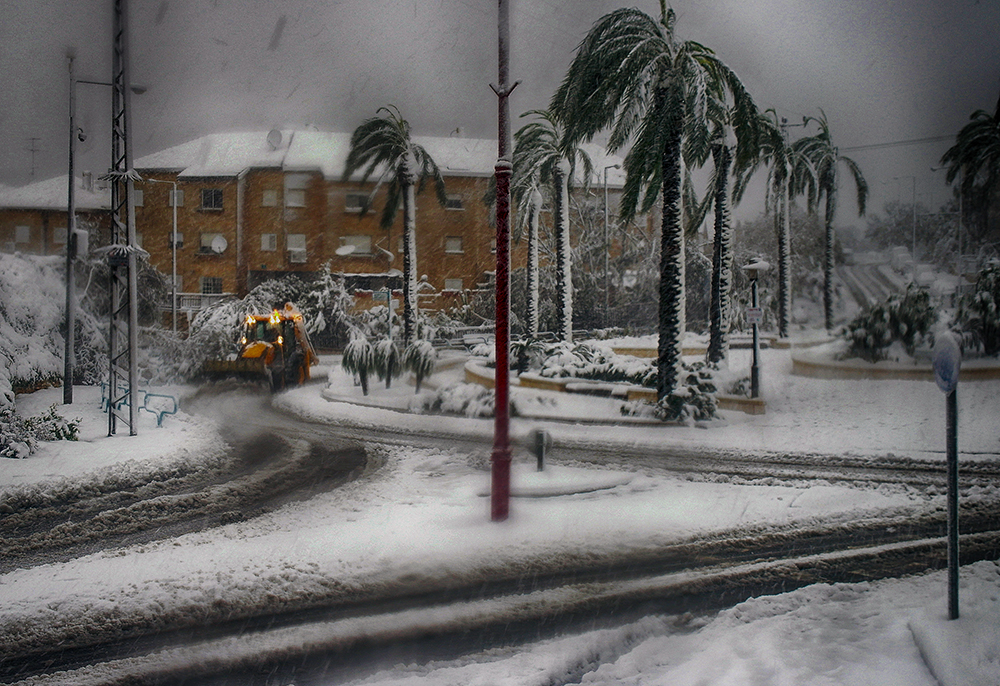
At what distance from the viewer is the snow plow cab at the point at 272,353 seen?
6.34 m

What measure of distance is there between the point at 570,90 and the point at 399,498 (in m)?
4.33

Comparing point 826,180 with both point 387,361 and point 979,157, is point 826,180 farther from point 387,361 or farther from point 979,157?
point 387,361

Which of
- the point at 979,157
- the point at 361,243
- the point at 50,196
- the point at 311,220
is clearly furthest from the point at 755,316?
the point at 50,196

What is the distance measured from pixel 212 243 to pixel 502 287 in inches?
122

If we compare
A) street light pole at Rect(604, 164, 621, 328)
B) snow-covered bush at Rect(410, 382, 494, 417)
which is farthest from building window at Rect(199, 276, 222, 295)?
street light pole at Rect(604, 164, 621, 328)

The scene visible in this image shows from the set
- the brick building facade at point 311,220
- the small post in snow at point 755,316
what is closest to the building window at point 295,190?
the brick building facade at point 311,220

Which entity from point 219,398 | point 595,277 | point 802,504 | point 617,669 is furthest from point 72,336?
point 802,504

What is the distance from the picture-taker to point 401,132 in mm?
6426

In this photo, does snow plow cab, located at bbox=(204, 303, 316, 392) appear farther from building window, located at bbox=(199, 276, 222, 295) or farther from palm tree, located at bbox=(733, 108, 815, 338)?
palm tree, located at bbox=(733, 108, 815, 338)

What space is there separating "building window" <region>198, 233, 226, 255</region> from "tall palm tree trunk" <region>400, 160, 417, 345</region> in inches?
68.5

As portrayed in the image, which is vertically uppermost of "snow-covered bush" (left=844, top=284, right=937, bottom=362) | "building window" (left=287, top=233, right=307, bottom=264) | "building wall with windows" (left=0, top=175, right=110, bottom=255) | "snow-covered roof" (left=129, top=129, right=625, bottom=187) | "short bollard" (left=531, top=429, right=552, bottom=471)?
"snow-covered roof" (left=129, top=129, right=625, bottom=187)

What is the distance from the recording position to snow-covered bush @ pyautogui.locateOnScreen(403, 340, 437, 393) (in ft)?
21.8

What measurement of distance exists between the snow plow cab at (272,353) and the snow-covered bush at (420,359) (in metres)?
1.07

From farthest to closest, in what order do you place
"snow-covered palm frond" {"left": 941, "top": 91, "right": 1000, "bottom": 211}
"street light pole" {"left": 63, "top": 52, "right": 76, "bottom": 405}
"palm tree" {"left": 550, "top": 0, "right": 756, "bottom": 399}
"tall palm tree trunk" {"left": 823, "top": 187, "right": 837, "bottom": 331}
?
1. "street light pole" {"left": 63, "top": 52, "right": 76, "bottom": 405}
2. "tall palm tree trunk" {"left": 823, "top": 187, "right": 837, "bottom": 331}
3. "palm tree" {"left": 550, "top": 0, "right": 756, "bottom": 399}
4. "snow-covered palm frond" {"left": 941, "top": 91, "right": 1000, "bottom": 211}
